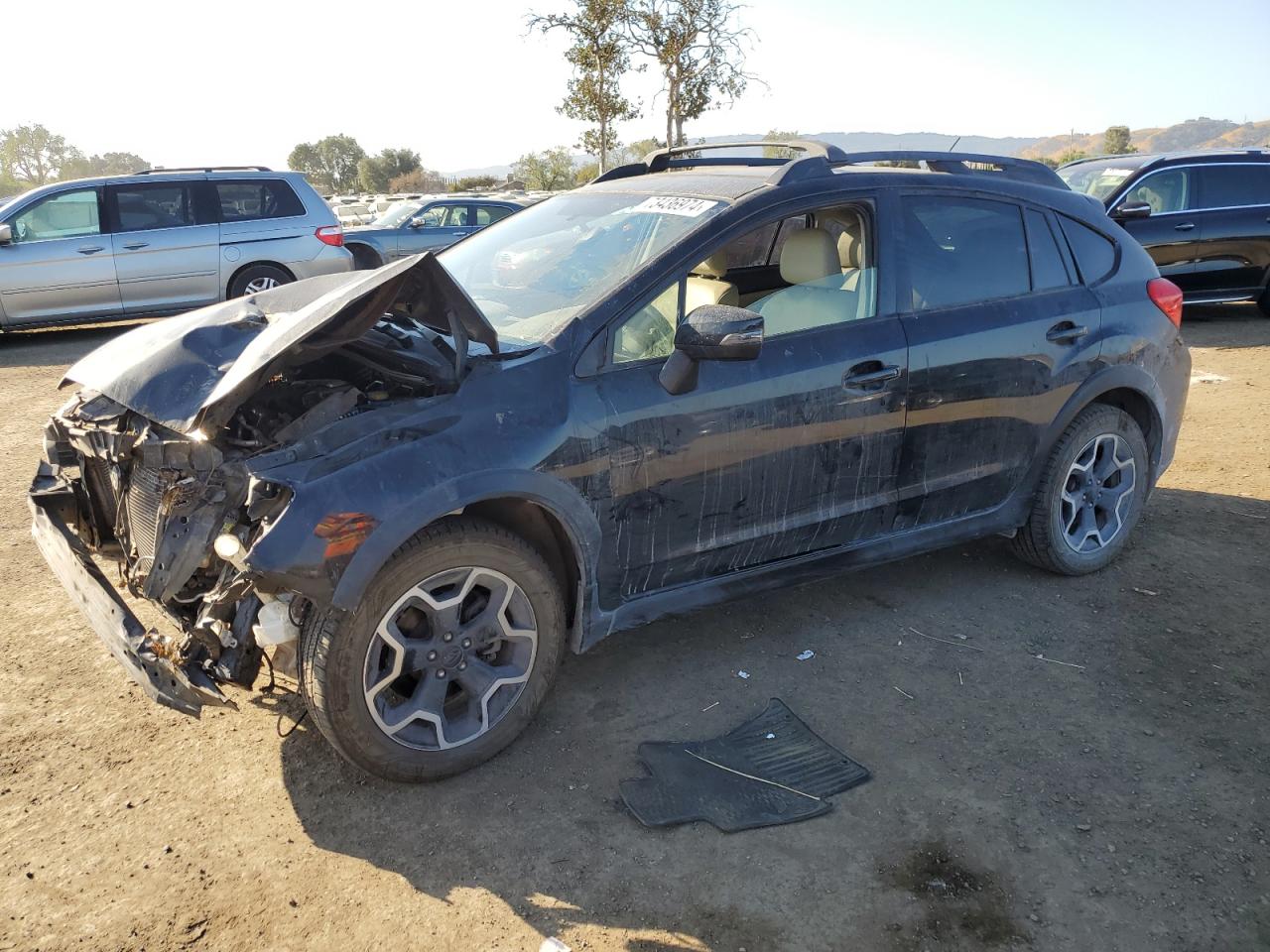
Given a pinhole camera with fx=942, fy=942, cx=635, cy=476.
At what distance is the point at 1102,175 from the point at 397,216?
10.3m

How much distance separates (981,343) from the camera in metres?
3.87

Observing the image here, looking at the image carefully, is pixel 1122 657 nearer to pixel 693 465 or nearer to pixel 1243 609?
pixel 1243 609

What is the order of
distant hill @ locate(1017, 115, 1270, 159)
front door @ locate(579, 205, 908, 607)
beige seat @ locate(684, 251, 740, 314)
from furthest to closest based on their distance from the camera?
distant hill @ locate(1017, 115, 1270, 159) → beige seat @ locate(684, 251, 740, 314) → front door @ locate(579, 205, 908, 607)

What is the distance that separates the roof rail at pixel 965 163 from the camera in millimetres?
4086

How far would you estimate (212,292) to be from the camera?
10.7 meters

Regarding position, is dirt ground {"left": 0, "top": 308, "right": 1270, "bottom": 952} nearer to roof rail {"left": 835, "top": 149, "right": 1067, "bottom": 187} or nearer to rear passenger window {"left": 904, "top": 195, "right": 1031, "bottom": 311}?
rear passenger window {"left": 904, "top": 195, "right": 1031, "bottom": 311}

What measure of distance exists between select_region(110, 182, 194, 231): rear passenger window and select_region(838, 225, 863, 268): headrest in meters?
9.14

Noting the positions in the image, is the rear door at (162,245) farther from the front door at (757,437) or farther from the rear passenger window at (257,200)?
the front door at (757,437)

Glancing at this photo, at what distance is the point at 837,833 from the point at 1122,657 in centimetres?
175

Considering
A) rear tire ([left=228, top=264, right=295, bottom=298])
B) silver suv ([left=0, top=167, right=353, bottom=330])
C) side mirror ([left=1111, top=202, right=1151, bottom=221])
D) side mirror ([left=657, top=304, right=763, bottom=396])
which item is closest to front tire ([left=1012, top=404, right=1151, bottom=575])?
side mirror ([left=657, top=304, right=763, bottom=396])

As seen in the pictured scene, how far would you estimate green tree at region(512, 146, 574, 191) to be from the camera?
37.4 m

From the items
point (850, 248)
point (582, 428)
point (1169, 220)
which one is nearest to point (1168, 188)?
point (1169, 220)

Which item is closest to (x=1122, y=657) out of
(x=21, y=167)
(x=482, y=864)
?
(x=482, y=864)

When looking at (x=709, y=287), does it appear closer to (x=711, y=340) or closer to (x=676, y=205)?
(x=676, y=205)
